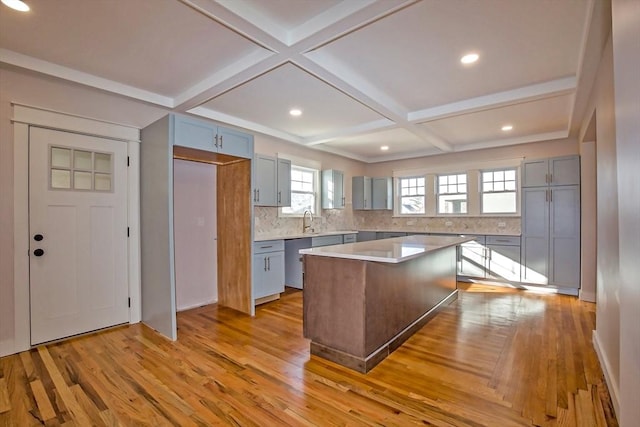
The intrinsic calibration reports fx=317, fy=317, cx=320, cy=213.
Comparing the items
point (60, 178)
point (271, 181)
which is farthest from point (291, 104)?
point (60, 178)

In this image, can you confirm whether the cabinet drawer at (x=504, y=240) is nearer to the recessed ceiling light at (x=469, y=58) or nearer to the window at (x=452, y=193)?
the window at (x=452, y=193)

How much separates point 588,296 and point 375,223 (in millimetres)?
3964

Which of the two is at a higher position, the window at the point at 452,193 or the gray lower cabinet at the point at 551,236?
the window at the point at 452,193

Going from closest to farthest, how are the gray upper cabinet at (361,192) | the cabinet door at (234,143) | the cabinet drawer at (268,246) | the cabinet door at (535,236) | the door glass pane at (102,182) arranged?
1. the door glass pane at (102,182)
2. the cabinet door at (234,143)
3. the cabinet drawer at (268,246)
4. the cabinet door at (535,236)
5. the gray upper cabinet at (361,192)

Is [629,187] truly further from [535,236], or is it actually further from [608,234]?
[535,236]

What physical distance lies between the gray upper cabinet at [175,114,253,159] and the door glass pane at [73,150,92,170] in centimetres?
100

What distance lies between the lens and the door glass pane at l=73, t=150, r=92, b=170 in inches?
129

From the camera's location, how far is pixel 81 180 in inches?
130

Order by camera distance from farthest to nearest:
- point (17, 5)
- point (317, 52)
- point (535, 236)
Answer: point (535, 236)
point (317, 52)
point (17, 5)

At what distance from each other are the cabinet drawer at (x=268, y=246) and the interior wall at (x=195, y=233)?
0.80 meters

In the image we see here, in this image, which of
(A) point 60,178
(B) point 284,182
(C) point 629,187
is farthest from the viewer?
(B) point 284,182

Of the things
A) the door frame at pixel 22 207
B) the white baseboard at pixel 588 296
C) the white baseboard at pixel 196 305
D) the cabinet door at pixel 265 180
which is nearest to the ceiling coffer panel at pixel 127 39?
the door frame at pixel 22 207

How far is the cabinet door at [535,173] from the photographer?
5.05 metres

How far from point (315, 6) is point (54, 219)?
312 cm
